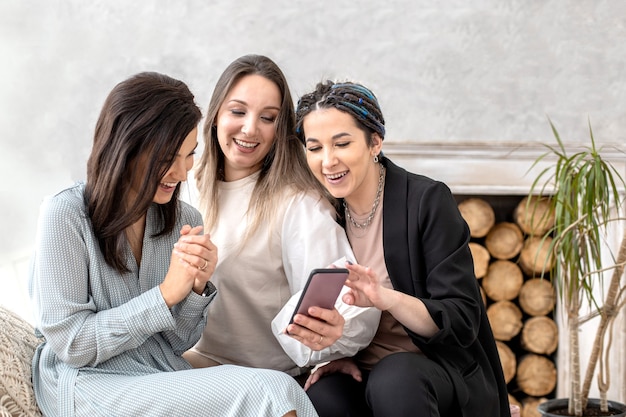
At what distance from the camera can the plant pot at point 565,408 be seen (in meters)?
2.99

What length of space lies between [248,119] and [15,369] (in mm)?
900

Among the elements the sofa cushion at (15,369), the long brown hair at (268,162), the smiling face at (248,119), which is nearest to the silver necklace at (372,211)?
the long brown hair at (268,162)

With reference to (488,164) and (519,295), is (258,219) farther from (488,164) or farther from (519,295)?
(519,295)

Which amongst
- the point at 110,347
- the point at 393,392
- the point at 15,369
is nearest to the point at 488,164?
the point at 393,392

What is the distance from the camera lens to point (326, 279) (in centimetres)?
169

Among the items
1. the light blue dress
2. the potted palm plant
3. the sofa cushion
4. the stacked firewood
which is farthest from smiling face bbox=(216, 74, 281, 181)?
the stacked firewood

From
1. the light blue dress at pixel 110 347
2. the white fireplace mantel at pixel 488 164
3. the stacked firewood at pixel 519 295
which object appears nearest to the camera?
the light blue dress at pixel 110 347

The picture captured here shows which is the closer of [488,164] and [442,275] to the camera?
[442,275]

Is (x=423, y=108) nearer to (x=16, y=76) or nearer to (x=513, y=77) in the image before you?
(x=513, y=77)

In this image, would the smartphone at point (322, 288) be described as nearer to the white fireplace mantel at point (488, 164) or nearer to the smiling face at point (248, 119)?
the smiling face at point (248, 119)

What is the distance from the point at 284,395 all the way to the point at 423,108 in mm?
1945

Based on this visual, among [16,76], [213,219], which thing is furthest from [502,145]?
[16,76]

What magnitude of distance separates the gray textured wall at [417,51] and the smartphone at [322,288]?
1.60 metres

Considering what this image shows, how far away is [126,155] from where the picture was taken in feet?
5.82
